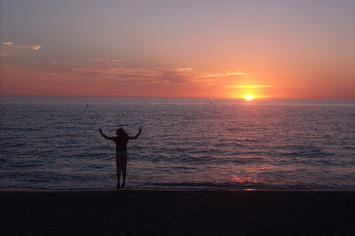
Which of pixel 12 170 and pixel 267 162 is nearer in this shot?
pixel 12 170

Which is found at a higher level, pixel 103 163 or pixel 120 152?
pixel 120 152

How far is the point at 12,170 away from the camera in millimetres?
15234

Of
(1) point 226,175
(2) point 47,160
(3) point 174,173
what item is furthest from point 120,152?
(2) point 47,160
